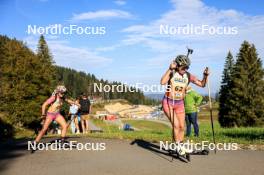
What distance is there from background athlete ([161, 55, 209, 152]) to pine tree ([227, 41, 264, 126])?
5998 cm

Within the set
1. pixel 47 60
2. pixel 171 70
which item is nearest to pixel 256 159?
pixel 171 70

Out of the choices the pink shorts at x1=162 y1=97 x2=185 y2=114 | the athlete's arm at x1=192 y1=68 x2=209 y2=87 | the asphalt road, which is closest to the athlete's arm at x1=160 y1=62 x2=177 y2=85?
→ the pink shorts at x1=162 y1=97 x2=185 y2=114

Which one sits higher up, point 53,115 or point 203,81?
point 203,81

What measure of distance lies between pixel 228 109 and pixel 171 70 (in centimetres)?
6325

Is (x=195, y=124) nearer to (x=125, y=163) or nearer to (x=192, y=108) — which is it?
(x=192, y=108)

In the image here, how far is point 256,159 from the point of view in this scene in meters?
9.56

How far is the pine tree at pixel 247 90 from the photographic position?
225 ft

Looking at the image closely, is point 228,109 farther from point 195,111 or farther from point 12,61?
point 195,111

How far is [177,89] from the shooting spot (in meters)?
9.96

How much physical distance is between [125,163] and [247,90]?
64223 millimetres

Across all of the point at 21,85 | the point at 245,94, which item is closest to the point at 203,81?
the point at 21,85

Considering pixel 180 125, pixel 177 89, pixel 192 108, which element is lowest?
pixel 180 125

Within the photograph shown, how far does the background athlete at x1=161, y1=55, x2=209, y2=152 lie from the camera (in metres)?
9.75

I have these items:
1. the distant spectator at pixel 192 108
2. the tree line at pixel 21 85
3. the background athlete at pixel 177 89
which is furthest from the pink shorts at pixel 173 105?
the tree line at pixel 21 85
